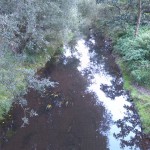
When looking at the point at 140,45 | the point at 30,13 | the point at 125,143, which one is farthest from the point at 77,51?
the point at 125,143

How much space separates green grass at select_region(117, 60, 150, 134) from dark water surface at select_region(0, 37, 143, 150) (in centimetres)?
51

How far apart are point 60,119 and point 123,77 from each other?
1020cm

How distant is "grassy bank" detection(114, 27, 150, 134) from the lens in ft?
72.0

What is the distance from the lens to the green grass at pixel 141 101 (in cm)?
2021

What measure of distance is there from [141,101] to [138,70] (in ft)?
13.8

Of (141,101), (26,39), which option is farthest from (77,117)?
(26,39)

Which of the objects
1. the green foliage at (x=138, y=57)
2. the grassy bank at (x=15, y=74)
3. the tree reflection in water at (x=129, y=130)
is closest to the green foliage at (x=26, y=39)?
the grassy bank at (x=15, y=74)

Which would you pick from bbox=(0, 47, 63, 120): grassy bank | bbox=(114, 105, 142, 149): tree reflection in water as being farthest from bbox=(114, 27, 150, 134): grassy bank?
bbox=(0, 47, 63, 120): grassy bank

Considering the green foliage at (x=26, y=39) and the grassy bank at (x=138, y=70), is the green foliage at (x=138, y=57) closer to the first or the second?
the grassy bank at (x=138, y=70)

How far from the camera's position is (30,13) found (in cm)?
2114

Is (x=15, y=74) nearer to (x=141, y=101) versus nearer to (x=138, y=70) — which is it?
(x=141, y=101)

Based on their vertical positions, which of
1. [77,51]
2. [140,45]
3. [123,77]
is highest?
[77,51]

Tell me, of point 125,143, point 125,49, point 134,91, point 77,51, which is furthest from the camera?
point 77,51

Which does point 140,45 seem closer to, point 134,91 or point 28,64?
point 134,91
